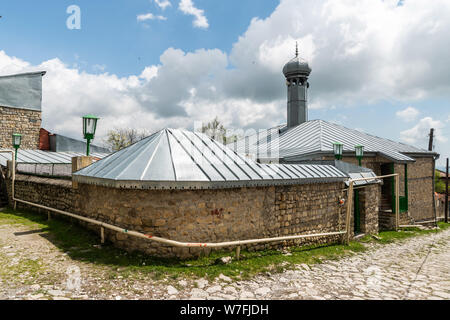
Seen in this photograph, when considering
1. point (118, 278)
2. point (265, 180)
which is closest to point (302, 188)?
point (265, 180)

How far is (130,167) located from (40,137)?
17.9 metres

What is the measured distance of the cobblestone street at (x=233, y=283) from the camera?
426cm

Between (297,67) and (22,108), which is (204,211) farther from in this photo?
(22,108)

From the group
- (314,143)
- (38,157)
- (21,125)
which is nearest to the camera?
(314,143)

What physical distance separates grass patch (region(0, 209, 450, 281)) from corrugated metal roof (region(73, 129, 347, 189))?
5.09 feet

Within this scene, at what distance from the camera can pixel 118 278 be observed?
4.71 m

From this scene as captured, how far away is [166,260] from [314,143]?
1160 centimetres

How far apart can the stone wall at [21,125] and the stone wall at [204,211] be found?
42.7ft

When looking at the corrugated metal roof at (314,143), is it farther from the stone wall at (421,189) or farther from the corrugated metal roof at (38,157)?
the corrugated metal roof at (38,157)

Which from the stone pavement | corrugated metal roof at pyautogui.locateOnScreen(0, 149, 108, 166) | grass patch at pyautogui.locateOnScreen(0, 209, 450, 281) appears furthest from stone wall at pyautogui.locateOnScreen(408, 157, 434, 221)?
corrugated metal roof at pyautogui.locateOnScreen(0, 149, 108, 166)

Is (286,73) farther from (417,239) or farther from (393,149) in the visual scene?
(417,239)

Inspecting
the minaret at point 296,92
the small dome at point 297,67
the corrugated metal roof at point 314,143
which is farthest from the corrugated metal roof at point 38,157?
the small dome at point 297,67

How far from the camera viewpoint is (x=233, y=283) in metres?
4.95

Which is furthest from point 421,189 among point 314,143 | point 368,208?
point 368,208
